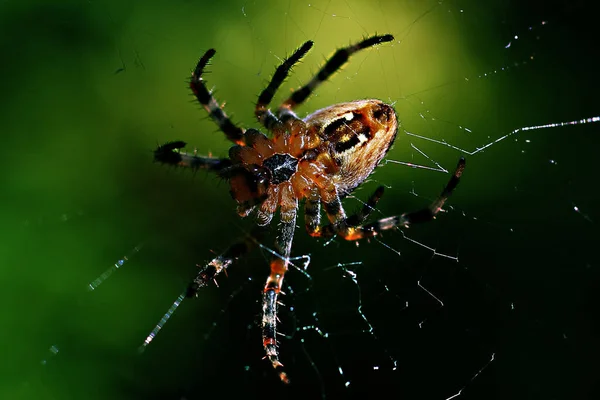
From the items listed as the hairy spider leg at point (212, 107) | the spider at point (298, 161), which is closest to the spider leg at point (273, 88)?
the spider at point (298, 161)

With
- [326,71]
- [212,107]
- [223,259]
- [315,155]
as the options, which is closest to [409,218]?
[315,155]

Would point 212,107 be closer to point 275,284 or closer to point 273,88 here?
point 273,88

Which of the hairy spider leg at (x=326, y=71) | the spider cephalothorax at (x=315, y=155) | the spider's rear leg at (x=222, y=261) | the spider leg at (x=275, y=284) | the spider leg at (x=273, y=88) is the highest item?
the spider leg at (x=273, y=88)

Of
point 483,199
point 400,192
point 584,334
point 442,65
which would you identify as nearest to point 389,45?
point 442,65

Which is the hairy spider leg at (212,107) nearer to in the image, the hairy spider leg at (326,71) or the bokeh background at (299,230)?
the hairy spider leg at (326,71)

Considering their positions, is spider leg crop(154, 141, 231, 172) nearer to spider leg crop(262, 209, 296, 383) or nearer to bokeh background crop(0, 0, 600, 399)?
spider leg crop(262, 209, 296, 383)

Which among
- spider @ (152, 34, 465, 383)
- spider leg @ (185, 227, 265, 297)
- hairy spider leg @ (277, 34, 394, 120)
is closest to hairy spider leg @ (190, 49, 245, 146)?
spider @ (152, 34, 465, 383)
